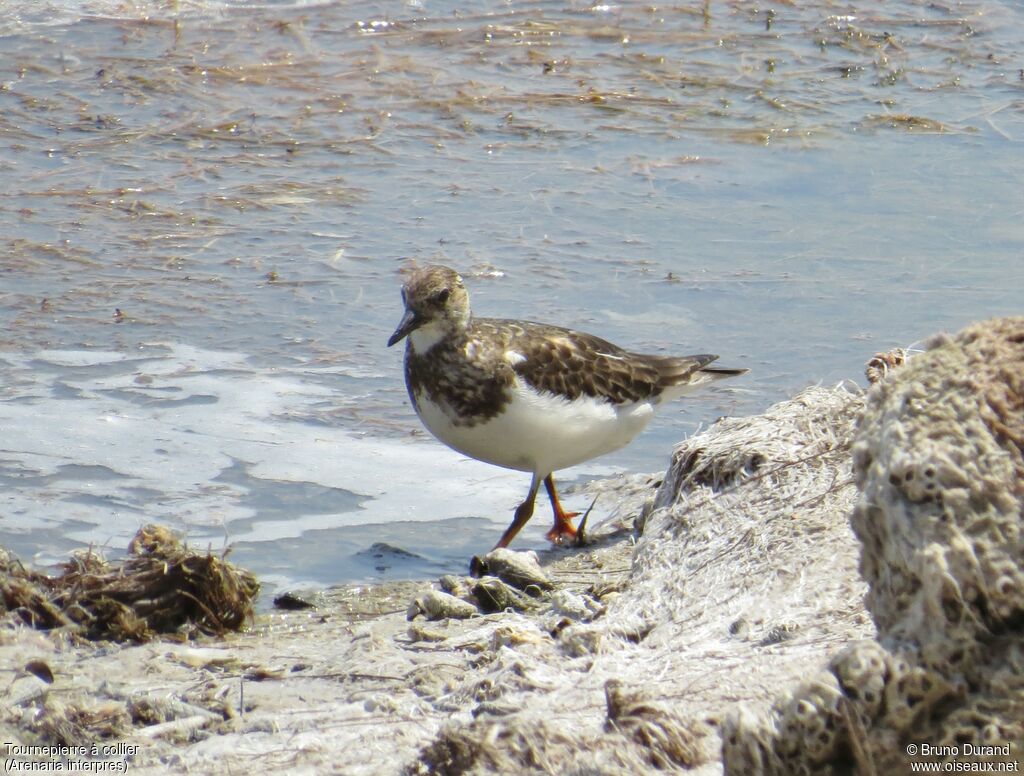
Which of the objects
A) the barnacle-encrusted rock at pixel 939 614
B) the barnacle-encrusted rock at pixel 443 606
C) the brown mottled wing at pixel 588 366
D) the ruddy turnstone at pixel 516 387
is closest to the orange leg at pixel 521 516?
the ruddy turnstone at pixel 516 387

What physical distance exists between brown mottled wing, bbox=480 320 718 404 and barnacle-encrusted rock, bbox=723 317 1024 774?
3.27 meters

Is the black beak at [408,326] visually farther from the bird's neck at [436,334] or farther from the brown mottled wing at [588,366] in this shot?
the brown mottled wing at [588,366]

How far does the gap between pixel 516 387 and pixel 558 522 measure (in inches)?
21.9

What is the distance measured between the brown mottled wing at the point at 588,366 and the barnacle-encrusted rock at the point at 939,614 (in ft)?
10.7

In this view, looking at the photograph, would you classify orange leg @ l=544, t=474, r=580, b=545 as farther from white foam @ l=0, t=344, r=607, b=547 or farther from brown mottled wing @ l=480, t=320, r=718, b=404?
brown mottled wing @ l=480, t=320, r=718, b=404

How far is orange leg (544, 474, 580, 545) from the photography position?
5.66 meters

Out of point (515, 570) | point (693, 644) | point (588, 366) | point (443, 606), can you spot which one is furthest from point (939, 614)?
point (588, 366)

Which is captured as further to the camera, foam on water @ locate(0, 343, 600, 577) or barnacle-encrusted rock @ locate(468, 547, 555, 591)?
foam on water @ locate(0, 343, 600, 577)

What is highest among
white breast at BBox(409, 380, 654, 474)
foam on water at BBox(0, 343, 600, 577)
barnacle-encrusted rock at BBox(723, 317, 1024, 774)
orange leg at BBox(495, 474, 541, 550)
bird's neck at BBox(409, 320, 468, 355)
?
barnacle-encrusted rock at BBox(723, 317, 1024, 774)

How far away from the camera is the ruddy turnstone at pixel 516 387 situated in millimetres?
5461

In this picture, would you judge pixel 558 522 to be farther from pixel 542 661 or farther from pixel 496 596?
pixel 542 661

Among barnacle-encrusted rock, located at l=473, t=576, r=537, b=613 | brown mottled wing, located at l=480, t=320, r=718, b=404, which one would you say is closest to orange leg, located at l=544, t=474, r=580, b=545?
brown mottled wing, located at l=480, t=320, r=718, b=404

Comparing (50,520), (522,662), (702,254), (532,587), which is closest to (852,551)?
(522,662)

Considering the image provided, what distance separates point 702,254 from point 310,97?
3363 millimetres
